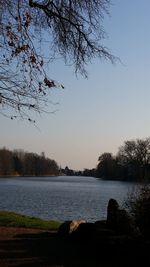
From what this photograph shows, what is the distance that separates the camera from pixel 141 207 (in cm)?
1421

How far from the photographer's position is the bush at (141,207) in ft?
45.1

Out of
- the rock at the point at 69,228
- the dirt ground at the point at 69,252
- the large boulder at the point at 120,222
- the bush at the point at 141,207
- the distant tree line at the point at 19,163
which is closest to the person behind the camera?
the dirt ground at the point at 69,252

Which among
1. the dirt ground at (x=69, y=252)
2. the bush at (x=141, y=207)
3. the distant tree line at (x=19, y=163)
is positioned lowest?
the dirt ground at (x=69, y=252)

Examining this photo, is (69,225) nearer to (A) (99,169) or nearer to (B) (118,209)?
(B) (118,209)

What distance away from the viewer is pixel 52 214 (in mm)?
33281

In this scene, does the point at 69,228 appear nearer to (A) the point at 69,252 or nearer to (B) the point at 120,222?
(B) the point at 120,222

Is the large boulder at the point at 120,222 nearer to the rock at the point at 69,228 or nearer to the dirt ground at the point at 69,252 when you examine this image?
the dirt ground at the point at 69,252

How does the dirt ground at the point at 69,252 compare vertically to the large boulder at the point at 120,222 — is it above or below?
below

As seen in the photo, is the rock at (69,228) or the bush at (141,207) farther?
the rock at (69,228)

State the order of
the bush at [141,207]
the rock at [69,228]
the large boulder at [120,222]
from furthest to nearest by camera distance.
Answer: the rock at [69,228] < the large boulder at [120,222] < the bush at [141,207]

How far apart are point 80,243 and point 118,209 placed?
1.68 m

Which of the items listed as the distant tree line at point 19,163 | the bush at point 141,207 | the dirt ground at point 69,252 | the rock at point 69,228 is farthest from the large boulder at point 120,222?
the distant tree line at point 19,163

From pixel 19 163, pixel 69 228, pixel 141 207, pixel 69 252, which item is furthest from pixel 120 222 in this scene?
pixel 19 163

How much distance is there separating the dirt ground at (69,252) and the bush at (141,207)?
1.23 m
